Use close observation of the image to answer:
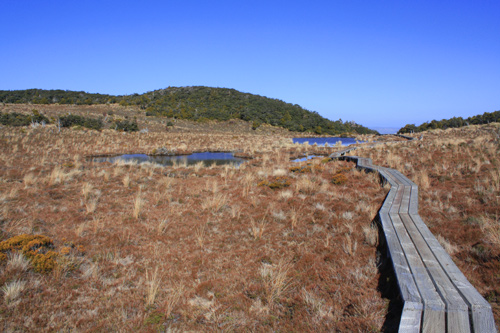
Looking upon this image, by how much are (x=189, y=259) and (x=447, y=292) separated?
14.9 feet

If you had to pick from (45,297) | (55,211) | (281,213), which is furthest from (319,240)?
(55,211)

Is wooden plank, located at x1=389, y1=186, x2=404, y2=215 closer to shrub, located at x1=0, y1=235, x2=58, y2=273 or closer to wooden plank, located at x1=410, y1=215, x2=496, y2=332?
wooden plank, located at x1=410, y1=215, x2=496, y2=332

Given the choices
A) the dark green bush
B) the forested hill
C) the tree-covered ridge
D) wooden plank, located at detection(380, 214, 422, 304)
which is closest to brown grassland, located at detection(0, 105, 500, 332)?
wooden plank, located at detection(380, 214, 422, 304)

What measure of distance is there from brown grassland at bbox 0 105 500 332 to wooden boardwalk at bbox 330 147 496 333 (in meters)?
0.45

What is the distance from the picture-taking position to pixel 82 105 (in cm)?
5928

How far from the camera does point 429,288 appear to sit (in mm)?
3359

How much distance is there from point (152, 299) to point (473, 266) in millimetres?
5439

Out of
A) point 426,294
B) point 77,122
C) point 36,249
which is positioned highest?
point 77,122

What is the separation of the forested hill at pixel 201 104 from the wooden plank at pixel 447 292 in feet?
188

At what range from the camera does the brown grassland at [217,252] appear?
149 inches

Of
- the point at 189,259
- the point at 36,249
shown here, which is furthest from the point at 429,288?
the point at 36,249

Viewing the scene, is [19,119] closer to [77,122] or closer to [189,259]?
[77,122]

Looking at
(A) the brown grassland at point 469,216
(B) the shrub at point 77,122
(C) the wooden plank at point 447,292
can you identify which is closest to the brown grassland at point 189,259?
(C) the wooden plank at point 447,292

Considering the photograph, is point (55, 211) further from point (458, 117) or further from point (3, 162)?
point (458, 117)
